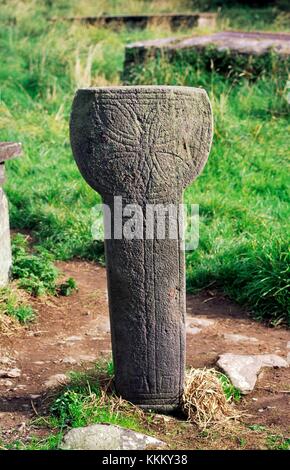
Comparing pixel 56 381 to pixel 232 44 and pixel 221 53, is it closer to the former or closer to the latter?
pixel 221 53

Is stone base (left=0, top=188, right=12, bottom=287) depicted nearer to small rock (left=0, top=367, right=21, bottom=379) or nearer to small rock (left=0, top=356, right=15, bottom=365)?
small rock (left=0, top=356, right=15, bottom=365)

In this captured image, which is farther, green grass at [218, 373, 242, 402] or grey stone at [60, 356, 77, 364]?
grey stone at [60, 356, 77, 364]

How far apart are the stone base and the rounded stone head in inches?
76.7

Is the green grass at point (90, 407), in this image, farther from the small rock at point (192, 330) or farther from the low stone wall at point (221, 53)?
the low stone wall at point (221, 53)

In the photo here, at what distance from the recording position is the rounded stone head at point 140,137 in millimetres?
3287

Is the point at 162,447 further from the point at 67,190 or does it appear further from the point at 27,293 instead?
the point at 67,190

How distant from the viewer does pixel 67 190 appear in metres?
7.02

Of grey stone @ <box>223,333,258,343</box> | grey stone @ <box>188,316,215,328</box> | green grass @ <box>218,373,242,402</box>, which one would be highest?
green grass @ <box>218,373,242,402</box>

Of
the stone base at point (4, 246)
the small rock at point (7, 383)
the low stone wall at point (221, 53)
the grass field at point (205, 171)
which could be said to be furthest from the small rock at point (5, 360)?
the low stone wall at point (221, 53)

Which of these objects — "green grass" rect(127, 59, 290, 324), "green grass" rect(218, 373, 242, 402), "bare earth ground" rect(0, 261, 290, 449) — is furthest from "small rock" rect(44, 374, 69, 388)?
"green grass" rect(127, 59, 290, 324)

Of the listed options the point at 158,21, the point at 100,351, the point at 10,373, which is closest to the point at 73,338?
the point at 100,351

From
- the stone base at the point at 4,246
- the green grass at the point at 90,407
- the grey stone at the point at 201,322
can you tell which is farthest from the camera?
the stone base at the point at 4,246

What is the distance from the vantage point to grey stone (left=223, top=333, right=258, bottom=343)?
189 inches

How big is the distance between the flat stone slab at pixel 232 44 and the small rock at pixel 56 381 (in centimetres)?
626
